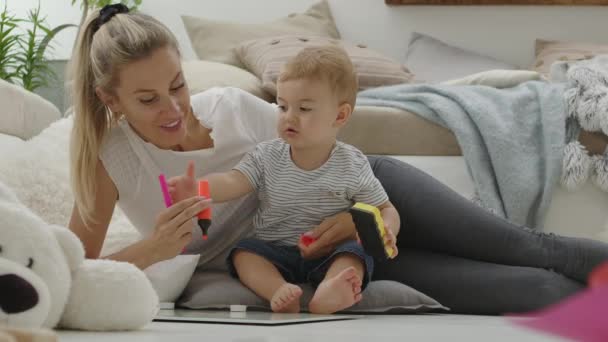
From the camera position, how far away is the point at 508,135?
235cm

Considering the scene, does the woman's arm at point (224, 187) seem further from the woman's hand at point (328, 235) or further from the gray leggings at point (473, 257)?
the gray leggings at point (473, 257)

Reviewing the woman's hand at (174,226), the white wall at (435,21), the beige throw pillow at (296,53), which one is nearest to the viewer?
the woman's hand at (174,226)

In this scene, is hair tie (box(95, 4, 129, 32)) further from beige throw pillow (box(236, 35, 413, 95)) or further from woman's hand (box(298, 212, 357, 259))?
beige throw pillow (box(236, 35, 413, 95))

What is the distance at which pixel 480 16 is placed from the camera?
3900 millimetres

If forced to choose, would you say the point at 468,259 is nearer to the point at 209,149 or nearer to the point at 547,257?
the point at 547,257

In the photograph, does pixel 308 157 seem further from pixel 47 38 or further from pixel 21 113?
pixel 47 38

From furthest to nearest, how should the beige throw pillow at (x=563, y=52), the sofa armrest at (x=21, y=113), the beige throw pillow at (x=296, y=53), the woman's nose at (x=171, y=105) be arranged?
the beige throw pillow at (x=563, y=52), the beige throw pillow at (x=296, y=53), the sofa armrest at (x=21, y=113), the woman's nose at (x=171, y=105)

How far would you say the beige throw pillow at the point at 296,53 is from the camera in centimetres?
311

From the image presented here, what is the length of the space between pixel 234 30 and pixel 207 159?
6.77 ft

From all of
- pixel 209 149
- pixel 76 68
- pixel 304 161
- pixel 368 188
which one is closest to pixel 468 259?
pixel 368 188

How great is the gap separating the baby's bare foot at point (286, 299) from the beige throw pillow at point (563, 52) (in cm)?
236

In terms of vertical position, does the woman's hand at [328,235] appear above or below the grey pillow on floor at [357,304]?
above

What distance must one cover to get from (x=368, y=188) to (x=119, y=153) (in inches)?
18.5

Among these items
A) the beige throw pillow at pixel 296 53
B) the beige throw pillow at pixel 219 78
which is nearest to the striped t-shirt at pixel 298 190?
the beige throw pillow at pixel 219 78
